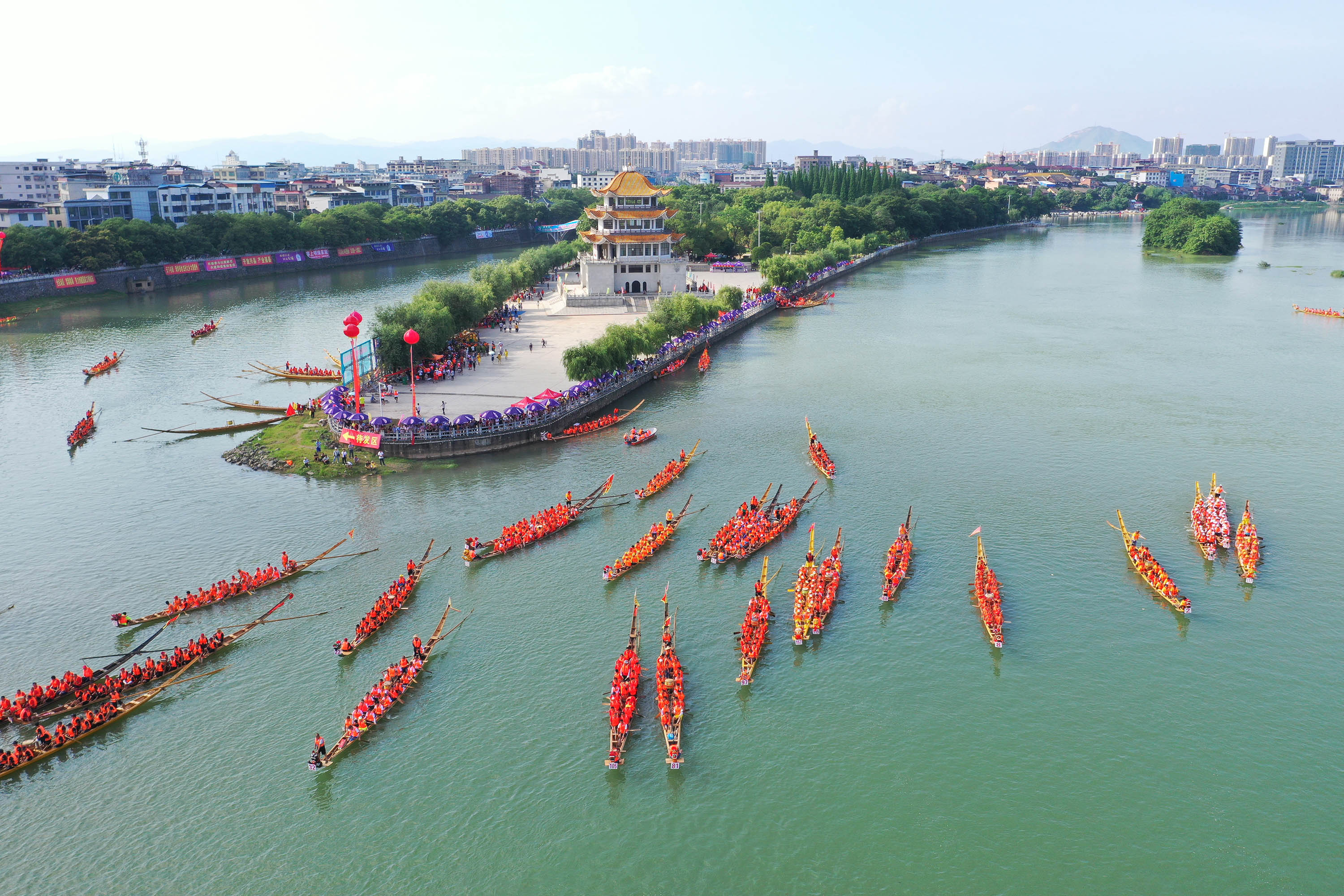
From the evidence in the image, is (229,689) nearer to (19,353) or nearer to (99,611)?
(99,611)

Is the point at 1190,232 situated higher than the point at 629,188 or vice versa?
the point at 629,188

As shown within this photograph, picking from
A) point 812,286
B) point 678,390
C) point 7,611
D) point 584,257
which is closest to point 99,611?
point 7,611

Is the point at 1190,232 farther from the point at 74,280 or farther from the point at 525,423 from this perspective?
the point at 74,280

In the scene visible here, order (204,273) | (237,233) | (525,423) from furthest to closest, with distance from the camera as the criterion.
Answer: (237,233) < (204,273) < (525,423)

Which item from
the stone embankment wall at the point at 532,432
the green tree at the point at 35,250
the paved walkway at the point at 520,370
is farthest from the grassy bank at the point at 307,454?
the green tree at the point at 35,250

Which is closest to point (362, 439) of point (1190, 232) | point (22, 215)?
point (22, 215)

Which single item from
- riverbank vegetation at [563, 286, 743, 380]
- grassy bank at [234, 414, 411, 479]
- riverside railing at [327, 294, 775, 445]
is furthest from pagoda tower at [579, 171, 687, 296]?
grassy bank at [234, 414, 411, 479]
